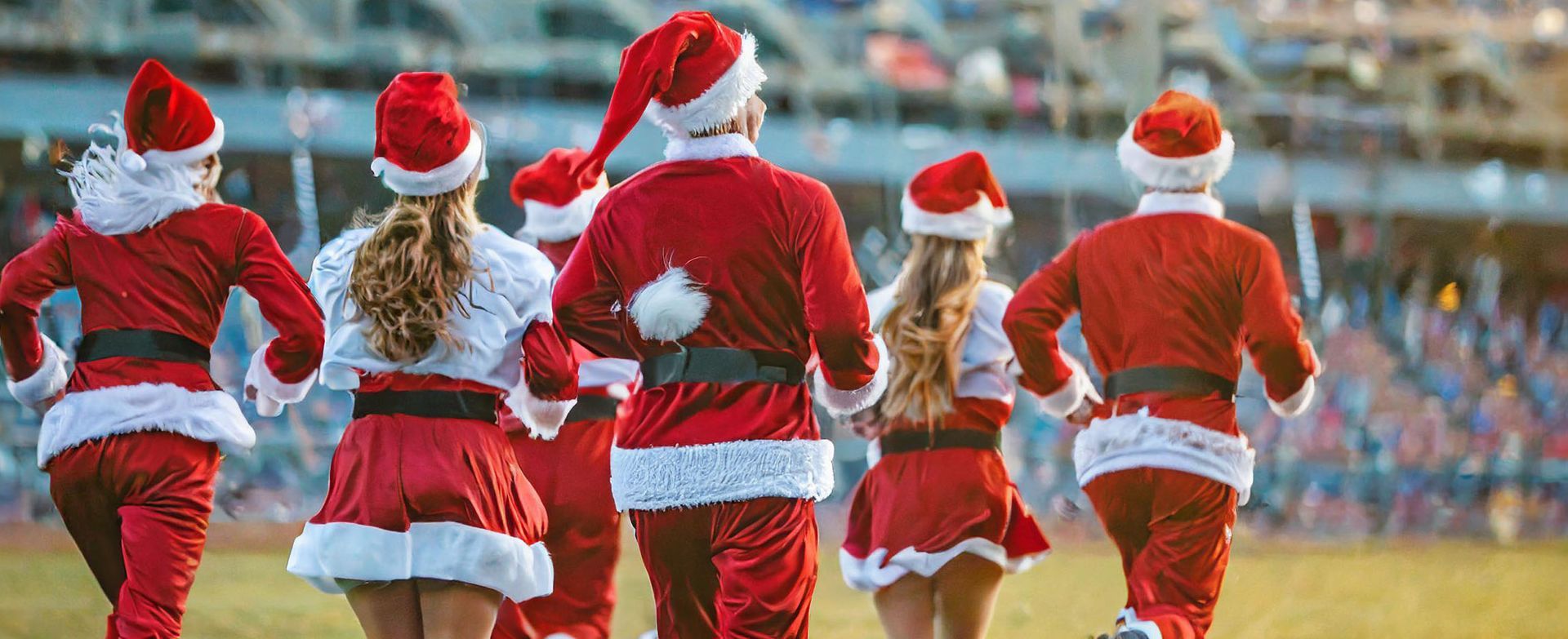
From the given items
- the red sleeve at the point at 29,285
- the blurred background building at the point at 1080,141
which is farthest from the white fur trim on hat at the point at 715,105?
the blurred background building at the point at 1080,141

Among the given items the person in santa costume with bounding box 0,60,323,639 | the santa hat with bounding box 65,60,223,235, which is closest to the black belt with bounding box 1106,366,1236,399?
the person in santa costume with bounding box 0,60,323,639

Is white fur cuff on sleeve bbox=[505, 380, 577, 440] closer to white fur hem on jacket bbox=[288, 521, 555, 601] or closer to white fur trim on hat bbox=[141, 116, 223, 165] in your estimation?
white fur hem on jacket bbox=[288, 521, 555, 601]

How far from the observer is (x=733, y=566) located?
10.2ft

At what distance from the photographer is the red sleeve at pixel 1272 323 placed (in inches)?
158

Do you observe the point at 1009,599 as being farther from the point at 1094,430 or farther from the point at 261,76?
the point at 261,76

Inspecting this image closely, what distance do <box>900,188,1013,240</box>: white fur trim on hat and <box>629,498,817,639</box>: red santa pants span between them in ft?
4.38

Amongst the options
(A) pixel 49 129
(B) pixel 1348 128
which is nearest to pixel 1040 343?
(A) pixel 49 129

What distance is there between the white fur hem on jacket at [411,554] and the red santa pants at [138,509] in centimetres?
62

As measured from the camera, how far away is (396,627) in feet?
10.8

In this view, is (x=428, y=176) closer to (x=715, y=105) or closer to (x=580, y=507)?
(x=715, y=105)

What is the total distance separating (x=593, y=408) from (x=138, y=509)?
1.15 metres

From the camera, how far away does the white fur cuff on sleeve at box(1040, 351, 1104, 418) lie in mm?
4371

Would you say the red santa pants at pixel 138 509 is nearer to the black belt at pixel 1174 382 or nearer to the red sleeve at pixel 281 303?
the red sleeve at pixel 281 303

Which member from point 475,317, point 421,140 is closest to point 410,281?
point 475,317
